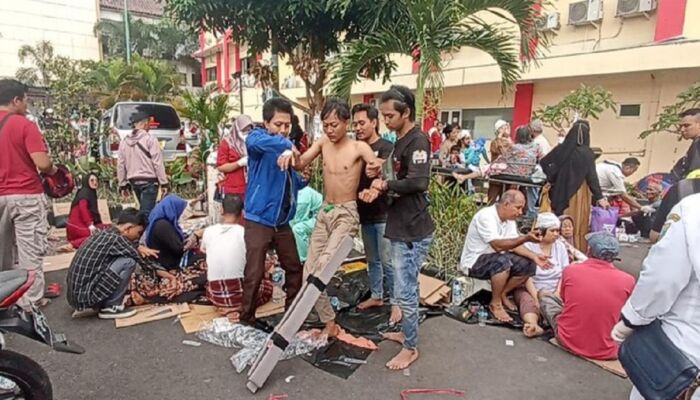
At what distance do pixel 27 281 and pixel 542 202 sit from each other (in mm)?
5103

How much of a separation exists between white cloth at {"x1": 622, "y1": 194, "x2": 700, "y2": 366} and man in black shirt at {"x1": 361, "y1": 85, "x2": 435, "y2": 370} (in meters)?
1.50

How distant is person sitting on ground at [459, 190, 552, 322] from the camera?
12.2 ft

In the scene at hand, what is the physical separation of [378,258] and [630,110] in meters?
8.37

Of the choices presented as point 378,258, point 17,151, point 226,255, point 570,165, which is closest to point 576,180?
point 570,165

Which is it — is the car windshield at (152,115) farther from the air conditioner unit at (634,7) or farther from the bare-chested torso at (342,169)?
the air conditioner unit at (634,7)

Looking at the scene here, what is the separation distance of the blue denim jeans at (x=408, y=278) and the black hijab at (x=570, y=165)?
275cm

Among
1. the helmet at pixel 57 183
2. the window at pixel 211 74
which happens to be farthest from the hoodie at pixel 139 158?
the window at pixel 211 74

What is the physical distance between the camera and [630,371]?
1.72m

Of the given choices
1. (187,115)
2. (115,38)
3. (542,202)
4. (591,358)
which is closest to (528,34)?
(542,202)

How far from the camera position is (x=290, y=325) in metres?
2.84

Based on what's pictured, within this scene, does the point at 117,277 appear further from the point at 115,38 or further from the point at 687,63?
the point at 115,38

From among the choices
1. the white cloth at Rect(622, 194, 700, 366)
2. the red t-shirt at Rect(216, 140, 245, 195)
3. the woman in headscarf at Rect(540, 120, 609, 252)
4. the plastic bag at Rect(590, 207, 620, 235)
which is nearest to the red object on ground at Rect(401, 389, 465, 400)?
the white cloth at Rect(622, 194, 700, 366)

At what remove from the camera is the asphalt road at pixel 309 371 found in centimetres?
276

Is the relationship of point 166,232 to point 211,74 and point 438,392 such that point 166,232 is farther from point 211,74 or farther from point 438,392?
point 211,74
